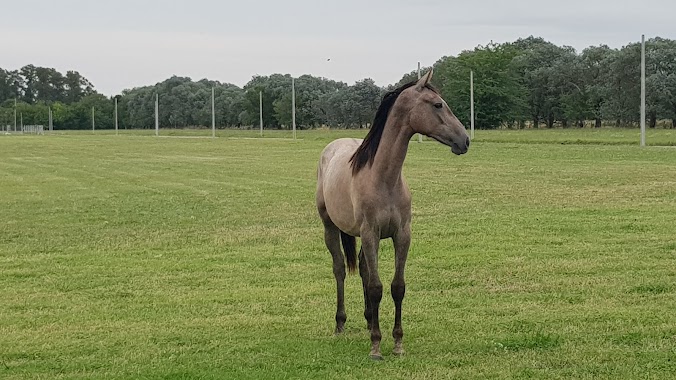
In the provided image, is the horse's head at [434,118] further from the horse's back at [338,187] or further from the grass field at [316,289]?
the grass field at [316,289]

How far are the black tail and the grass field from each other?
2.03 feet

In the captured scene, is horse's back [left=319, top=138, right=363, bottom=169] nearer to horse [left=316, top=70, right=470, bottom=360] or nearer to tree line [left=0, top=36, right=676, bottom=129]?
horse [left=316, top=70, right=470, bottom=360]

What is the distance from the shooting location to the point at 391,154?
8.38m

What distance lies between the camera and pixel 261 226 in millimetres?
19016

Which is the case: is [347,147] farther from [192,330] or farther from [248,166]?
[248,166]

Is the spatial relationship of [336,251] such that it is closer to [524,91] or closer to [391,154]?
[391,154]

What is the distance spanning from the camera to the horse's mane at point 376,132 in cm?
849

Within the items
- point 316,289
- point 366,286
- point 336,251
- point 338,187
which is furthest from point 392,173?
point 316,289

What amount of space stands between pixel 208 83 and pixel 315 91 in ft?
202

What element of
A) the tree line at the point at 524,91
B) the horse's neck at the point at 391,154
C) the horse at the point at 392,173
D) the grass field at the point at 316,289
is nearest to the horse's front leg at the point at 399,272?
the horse at the point at 392,173

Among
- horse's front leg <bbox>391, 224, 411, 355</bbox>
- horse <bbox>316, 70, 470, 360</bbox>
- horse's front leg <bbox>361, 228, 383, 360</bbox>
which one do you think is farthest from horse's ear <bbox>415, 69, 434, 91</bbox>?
horse's front leg <bbox>361, 228, 383, 360</bbox>

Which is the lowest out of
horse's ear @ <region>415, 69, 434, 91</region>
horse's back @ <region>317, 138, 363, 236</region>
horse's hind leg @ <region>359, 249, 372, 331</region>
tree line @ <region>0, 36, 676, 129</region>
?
horse's hind leg @ <region>359, 249, 372, 331</region>

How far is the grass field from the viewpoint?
8.06 m

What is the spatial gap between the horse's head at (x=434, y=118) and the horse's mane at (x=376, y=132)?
6.7 inches
